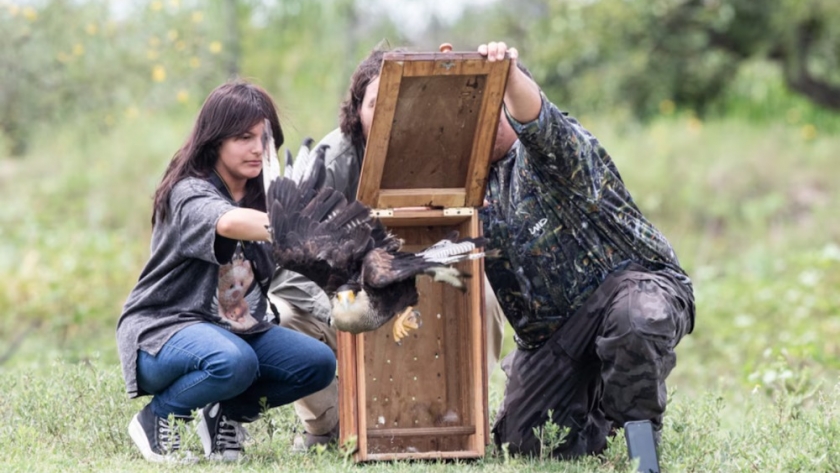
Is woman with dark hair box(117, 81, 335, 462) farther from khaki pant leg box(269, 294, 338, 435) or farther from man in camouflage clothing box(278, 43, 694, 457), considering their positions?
man in camouflage clothing box(278, 43, 694, 457)

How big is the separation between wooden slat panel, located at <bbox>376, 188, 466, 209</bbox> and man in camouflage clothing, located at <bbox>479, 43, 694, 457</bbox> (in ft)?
0.64

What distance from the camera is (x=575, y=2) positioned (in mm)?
12398

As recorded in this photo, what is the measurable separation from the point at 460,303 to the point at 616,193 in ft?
2.71

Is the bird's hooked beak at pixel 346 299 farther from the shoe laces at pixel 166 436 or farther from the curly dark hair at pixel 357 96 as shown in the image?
the curly dark hair at pixel 357 96

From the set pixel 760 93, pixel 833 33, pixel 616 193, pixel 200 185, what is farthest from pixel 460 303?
pixel 760 93

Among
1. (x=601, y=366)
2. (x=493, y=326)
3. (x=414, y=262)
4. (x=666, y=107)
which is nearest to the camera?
(x=414, y=262)

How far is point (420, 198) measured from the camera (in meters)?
4.29

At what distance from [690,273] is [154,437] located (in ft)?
23.4

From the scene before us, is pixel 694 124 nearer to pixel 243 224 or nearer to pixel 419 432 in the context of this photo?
pixel 419 432

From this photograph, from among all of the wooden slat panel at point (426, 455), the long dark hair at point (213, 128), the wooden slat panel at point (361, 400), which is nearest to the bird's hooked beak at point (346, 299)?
the wooden slat panel at point (361, 400)

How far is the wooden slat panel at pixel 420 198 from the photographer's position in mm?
4273

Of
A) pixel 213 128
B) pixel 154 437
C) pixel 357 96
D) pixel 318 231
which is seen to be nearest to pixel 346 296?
pixel 318 231

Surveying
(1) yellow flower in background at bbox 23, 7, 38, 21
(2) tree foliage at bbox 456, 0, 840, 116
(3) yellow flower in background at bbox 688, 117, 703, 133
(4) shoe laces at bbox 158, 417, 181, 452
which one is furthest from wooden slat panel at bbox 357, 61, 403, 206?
(3) yellow flower in background at bbox 688, 117, 703, 133

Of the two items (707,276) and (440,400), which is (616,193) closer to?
(440,400)
